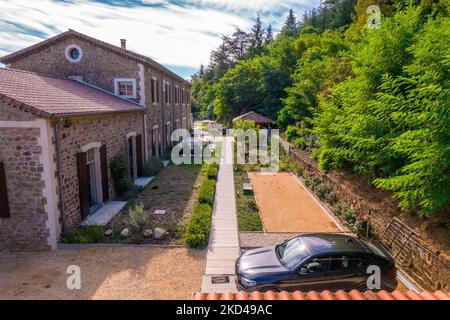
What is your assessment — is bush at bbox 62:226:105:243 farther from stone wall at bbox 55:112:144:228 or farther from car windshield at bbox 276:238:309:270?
car windshield at bbox 276:238:309:270

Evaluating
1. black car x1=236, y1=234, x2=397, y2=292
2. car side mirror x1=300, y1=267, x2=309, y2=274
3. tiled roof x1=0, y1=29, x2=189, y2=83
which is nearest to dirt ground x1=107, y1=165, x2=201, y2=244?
black car x1=236, y1=234, x2=397, y2=292

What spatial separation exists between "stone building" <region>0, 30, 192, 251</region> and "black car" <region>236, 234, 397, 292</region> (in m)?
6.31

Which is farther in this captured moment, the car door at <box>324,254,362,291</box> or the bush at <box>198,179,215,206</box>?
the bush at <box>198,179,215,206</box>

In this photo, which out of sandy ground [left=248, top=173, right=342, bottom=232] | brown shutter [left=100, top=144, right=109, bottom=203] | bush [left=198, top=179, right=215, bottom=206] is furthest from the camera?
bush [left=198, top=179, right=215, bottom=206]

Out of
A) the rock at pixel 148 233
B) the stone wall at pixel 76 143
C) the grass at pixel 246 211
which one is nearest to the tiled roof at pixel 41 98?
the stone wall at pixel 76 143

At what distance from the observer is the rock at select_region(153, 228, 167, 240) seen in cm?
951

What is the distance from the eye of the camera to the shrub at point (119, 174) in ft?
43.0

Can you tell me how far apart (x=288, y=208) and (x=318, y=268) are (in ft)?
21.5

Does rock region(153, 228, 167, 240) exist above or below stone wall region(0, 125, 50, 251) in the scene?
below

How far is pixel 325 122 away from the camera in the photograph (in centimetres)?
1384

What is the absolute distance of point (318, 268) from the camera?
20.6 feet
